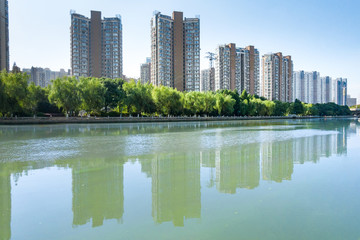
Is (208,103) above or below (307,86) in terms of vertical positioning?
below

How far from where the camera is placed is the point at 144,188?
5957 mm

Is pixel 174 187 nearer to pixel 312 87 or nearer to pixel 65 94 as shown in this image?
pixel 65 94

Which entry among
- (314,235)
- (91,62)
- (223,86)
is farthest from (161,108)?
(223,86)

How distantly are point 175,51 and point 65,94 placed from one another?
155 feet

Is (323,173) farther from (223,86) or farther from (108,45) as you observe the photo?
(223,86)

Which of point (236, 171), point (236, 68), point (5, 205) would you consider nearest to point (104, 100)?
point (236, 171)

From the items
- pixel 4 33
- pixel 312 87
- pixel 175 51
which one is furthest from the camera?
pixel 312 87

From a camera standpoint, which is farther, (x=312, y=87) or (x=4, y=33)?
(x=312, y=87)

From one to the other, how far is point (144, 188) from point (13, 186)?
293cm

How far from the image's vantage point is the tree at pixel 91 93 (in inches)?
1503

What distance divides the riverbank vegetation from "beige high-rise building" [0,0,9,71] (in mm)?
11293

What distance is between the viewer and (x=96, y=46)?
74.9 meters

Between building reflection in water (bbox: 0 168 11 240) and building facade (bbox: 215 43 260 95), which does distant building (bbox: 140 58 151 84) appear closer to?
building facade (bbox: 215 43 260 95)

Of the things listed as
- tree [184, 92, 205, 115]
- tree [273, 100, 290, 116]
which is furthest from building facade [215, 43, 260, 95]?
tree [184, 92, 205, 115]
